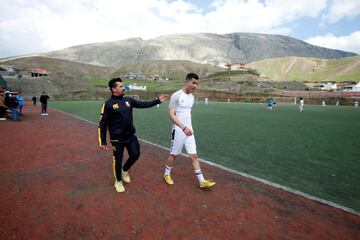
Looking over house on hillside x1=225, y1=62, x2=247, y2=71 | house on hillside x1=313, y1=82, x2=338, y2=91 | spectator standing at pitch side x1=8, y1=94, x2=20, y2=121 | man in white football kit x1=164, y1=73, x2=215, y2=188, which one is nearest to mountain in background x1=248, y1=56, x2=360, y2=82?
house on hillside x1=225, y1=62, x2=247, y2=71

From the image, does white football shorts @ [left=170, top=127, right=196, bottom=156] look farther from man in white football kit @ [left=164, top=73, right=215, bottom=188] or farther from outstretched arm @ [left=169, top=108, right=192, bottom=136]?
outstretched arm @ [left=169, top=108, right=192, bottom=136]

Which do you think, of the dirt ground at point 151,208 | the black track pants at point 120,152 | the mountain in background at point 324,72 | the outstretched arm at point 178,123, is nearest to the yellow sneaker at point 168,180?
the dirt ground at point 151,208

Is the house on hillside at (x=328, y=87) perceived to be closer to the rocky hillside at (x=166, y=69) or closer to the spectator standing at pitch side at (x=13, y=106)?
the rocky hillside at (x=166, y=69)

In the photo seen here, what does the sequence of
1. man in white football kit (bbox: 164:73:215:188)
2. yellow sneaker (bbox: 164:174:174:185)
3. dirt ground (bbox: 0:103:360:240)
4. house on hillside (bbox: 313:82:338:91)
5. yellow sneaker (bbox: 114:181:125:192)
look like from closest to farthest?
dirt ground (bbox: 0:103:360:240)
man in white football kit (bbox: 164:73:215:188)
yellow sneaker (bbox: 114:181:125:192)
yellow sneaker (bbox: 164:174:174:185)
house on hillside (bbox: 313:82:338:91)

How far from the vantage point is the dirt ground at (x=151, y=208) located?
379 cm

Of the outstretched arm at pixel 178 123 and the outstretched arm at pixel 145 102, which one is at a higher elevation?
the outstretched arm at pixel 145 102

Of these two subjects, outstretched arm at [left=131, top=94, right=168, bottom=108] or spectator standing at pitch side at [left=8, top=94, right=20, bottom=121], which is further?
spectator standing at pitch side at [left=8, top=94, right=20, bottom=121]

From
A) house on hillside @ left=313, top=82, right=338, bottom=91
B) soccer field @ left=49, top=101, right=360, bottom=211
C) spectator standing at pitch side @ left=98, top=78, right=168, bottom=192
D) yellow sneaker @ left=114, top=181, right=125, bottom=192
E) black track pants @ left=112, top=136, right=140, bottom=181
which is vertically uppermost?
house on hillside @ left=313, top=82, right=338, bottom=91

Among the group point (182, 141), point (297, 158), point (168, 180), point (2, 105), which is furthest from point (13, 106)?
point (297, 158)

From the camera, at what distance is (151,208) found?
14.7 feet

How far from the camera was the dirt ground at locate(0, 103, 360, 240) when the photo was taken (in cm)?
379

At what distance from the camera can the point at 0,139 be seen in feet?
34.8

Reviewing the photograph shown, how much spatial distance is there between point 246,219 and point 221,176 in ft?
6.71

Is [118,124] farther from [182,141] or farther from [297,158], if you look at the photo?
[297,158]
